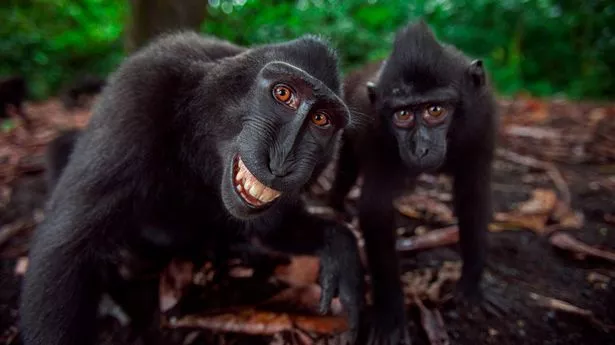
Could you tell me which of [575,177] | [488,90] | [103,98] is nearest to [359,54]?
[575,177]

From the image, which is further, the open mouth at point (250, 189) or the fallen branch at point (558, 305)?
the fallen branch at point (558, 305)

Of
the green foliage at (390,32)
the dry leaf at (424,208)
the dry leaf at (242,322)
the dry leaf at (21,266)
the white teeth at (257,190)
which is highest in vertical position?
the green foliage at (390,32)

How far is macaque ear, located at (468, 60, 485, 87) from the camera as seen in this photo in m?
3.35

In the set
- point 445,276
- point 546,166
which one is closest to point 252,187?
point 445,276

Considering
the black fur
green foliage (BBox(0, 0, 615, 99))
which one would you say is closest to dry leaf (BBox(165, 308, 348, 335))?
the black fur

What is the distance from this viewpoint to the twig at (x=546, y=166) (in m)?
4.59

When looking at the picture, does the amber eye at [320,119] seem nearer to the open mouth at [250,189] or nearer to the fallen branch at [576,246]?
the open mouth at [250,189]

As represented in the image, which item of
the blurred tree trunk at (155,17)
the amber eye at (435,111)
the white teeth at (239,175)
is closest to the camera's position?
the white teeth at (239,175)

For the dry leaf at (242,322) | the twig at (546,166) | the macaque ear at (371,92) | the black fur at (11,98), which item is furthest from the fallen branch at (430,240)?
the black fur at (11,98)

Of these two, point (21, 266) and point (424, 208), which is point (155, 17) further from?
point (424, 208)

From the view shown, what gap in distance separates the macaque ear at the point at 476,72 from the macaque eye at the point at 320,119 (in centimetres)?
153

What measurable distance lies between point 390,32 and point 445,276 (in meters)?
9.13

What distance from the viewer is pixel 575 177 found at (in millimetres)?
5047

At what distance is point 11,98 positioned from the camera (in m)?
7.09
